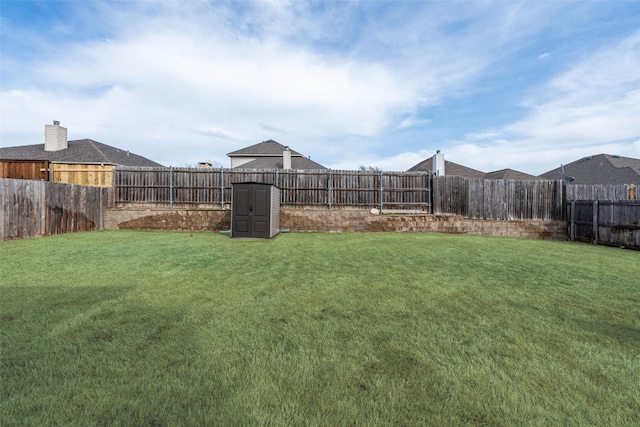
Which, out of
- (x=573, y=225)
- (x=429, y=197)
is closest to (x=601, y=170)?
(x=573, y=225)

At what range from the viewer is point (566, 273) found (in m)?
4.88

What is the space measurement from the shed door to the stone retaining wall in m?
2.54

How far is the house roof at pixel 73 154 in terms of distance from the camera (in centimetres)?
1929

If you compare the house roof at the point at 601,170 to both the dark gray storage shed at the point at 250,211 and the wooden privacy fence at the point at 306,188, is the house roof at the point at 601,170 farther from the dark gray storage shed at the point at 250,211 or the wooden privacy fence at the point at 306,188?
the dark gray storage shed at the point at 250,211

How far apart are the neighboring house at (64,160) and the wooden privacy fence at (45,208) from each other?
4.64m

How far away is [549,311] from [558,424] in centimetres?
209

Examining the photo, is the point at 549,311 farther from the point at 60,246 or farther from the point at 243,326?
the point at 60,246

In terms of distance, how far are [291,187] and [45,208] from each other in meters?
8.69

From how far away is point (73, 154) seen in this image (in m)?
19.8

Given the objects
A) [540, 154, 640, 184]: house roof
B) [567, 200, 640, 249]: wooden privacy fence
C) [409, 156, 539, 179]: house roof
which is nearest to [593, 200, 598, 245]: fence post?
[567, 200, 640, 249]: wooden privacy fence

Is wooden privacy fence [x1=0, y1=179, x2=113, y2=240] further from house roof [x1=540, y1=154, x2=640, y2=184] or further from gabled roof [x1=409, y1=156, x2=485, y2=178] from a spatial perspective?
house roof [x1=540, y1=154, x2=640, y2=184]

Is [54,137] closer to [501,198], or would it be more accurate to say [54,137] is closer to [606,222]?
[501,198]

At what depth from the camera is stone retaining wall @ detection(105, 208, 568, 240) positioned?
11.7 meters

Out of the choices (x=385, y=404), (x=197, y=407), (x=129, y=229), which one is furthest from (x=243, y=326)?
(x=129, y=229)
